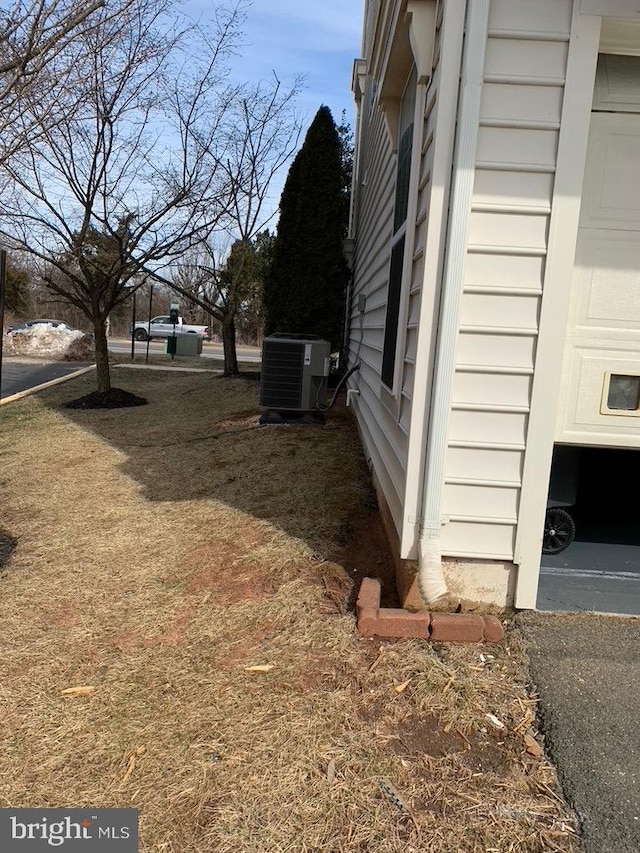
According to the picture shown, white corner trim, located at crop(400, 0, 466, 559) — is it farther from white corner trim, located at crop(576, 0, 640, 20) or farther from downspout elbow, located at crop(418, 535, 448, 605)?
white corner trim, located at crop(576, 0, 640, 20)

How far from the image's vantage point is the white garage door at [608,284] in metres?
2.79

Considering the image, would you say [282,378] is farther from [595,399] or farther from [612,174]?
[612,174]

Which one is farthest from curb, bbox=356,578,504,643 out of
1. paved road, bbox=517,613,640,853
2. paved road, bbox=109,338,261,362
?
paved road, bbox=109,338,261,362

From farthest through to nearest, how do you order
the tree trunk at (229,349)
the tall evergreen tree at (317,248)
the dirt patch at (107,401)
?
the tree trunk at (229,349), the tall evergreen tree at (317,248), the dirt patch at (107,401)

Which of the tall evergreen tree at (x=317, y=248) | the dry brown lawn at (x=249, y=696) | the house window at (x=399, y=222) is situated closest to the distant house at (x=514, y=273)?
the dry brown lawn at (x=249, y=696)

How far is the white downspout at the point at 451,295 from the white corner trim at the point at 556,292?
338 millimetres

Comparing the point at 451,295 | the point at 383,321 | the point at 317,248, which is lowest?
the point at 383,321

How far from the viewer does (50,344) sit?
19.3m

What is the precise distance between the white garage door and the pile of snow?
1761cm

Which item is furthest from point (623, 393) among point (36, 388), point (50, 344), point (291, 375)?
point (50, 344)

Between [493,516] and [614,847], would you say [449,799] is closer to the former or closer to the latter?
[614,847]

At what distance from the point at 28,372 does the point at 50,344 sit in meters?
4.35

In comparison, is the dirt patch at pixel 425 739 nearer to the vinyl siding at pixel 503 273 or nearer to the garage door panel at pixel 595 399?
the vinyl siding at pixel 503 273

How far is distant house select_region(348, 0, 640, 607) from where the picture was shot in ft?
8.55
